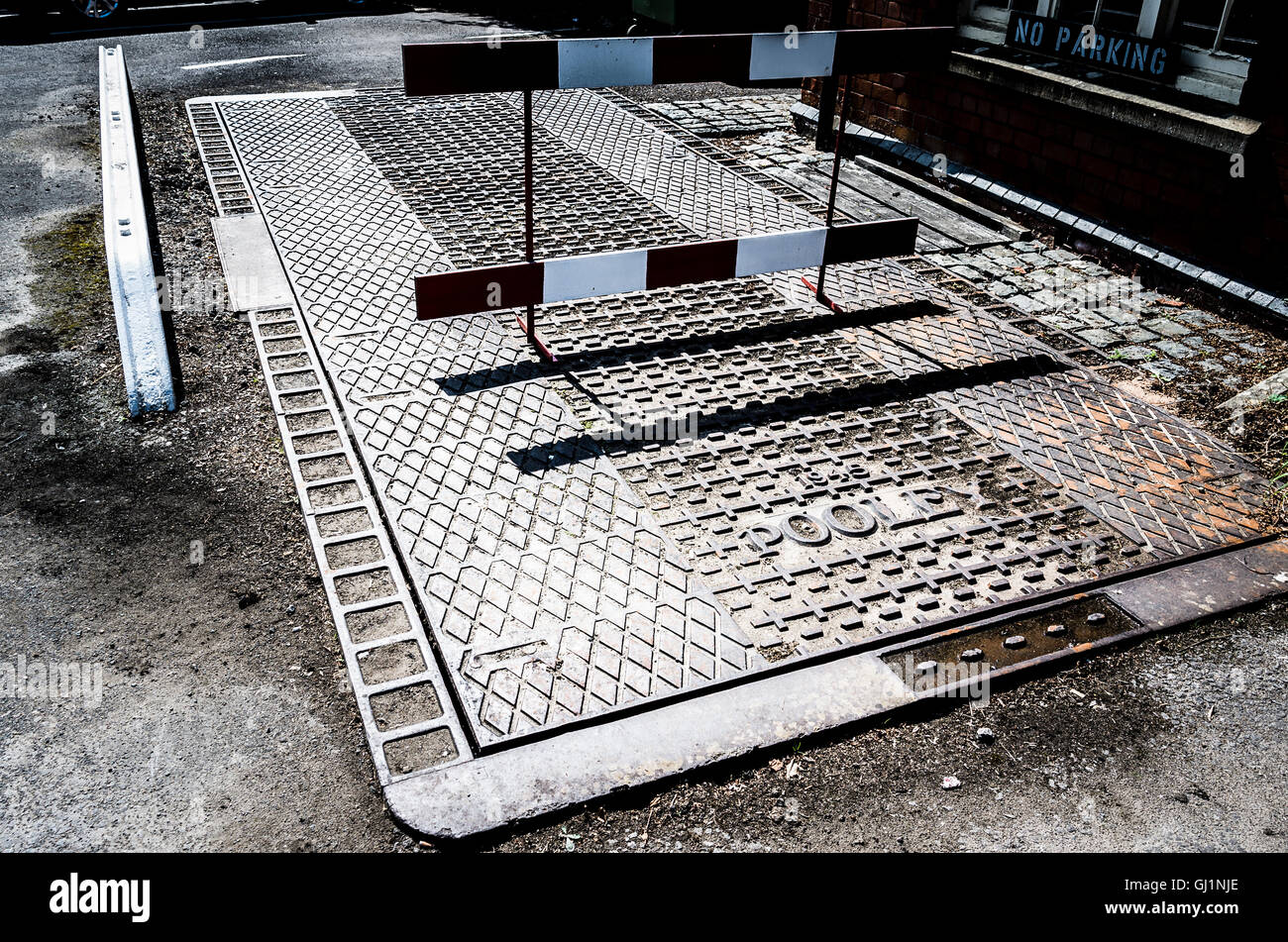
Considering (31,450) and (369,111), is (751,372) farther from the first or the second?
(369,111)

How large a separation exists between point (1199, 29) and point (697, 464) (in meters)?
4.33

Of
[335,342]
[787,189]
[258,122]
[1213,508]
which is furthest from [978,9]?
[258,122]

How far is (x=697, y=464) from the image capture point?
441 cm

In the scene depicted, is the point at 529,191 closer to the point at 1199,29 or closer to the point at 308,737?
the point at 308,737

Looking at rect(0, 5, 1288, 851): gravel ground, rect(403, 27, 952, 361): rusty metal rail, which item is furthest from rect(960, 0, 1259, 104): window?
rect(0, 5, 1288, 851): gravel ground

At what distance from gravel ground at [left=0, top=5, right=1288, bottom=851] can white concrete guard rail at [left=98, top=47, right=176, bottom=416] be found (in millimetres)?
622

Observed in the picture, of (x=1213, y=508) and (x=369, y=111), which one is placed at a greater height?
(x=369, y=111)

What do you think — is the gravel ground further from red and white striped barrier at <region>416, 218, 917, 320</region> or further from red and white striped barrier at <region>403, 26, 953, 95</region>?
red and white striped barrier at <region>403, 26, 953, 95</region>

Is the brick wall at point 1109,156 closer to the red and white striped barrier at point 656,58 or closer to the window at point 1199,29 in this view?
the window at point 1199,29

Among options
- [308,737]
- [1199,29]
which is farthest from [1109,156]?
[308,737]

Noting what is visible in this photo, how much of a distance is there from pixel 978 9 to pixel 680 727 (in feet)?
21.7

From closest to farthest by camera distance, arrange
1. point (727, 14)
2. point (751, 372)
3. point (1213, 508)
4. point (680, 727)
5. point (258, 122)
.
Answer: point (680, 727) → point (1213, 508) → point (751, 372) → point (258, 122) → point (727, 14)

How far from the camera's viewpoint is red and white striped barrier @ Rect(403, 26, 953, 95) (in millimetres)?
4488

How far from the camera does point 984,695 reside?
132 inches
